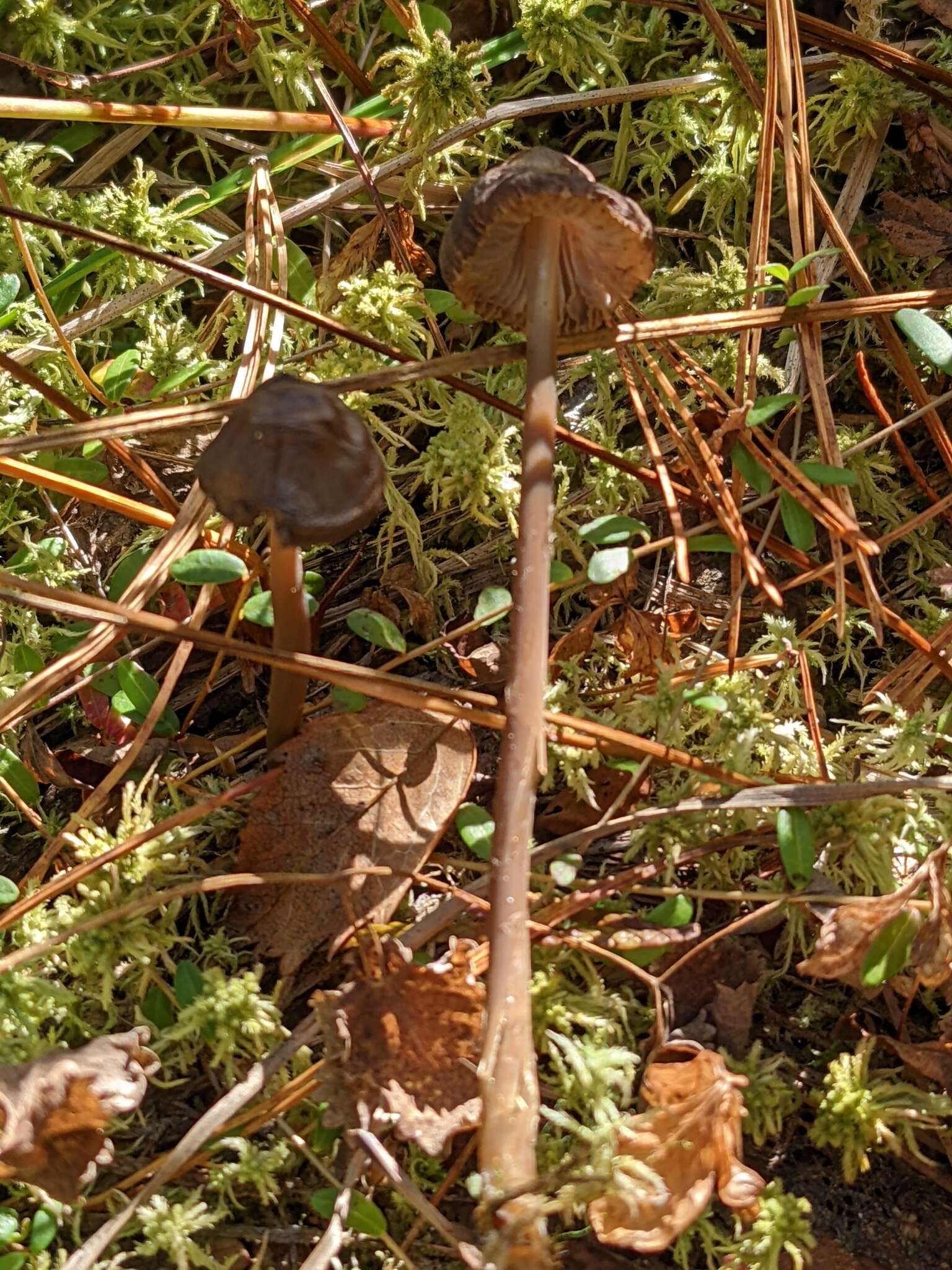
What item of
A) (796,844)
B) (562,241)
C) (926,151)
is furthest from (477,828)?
(926,151)

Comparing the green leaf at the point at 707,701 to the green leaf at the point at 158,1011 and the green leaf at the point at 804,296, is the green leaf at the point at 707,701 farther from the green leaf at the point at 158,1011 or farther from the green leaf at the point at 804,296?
the green leaf at the point at 158,1011

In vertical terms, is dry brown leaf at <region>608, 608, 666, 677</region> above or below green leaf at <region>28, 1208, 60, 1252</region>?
above

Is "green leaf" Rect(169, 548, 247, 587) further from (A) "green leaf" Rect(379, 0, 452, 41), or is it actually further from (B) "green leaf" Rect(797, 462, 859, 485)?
(A) "green leaf" Rect(379, 0, 452, 41)

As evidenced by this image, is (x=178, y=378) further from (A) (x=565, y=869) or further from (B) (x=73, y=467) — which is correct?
(A) (x=565, y=869)

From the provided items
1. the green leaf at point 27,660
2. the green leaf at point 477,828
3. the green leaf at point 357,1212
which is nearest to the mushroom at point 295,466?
the green leaf at point 477,828

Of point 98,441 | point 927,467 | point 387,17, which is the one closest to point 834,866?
point 927,467

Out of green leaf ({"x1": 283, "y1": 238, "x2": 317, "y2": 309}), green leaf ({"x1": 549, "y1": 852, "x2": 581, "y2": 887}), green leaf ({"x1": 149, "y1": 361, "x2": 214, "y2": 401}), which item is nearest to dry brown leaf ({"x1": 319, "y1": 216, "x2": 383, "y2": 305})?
green leaf ({"x1": 283, "y1": 238, "x2": 317, "y2": 309})
